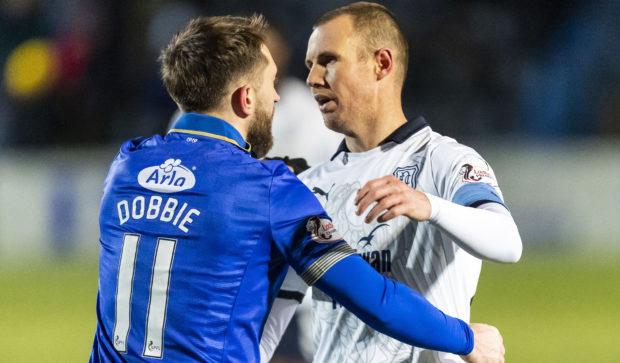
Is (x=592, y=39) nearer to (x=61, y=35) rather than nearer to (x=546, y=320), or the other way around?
(x=546, y=320)

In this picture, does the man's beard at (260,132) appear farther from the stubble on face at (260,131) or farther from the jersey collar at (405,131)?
the jersey collar at (405,131)

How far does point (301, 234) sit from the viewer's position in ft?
6.49

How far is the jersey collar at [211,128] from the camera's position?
2.10 m

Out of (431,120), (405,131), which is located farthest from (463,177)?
(431,120)

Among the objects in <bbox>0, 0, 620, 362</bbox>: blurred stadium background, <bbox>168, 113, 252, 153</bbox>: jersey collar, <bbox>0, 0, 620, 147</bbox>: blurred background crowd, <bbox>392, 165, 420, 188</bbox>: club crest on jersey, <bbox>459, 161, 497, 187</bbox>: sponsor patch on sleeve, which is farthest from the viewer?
<bbox>0, 0, 620, 147</bbox>: blurred background crowd

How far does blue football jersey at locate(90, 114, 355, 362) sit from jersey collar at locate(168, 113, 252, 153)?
0.05 metres

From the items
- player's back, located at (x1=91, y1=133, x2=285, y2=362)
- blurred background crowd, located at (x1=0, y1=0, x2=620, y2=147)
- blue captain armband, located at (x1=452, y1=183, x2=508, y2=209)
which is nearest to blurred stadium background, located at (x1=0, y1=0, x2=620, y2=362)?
blurred background crowd, located at (x1=0, y1=0, x2=620, y2=147)

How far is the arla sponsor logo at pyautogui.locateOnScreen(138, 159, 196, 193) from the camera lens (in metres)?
1.99

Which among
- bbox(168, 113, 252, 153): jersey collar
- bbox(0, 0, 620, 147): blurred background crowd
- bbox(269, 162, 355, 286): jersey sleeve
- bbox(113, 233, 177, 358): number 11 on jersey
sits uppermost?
bbox(0, 0, 620, 147): blurred background crowd

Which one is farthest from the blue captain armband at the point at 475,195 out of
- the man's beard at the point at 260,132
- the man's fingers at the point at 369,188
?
the man's beard at the point at 260,132

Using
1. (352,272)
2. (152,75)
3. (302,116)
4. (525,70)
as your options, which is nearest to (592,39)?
(525,70)

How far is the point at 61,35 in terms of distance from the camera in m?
10.4

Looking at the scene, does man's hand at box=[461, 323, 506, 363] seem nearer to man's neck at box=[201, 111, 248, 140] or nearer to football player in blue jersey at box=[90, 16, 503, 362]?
football player in blue jersey at box=[90, 16, 503, 362]

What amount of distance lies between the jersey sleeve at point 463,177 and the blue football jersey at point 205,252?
0.51m
